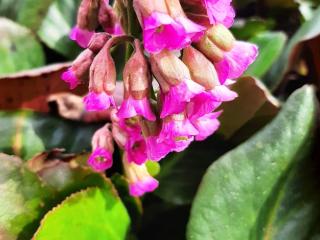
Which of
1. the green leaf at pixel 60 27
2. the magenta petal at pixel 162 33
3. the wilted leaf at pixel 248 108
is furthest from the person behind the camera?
the green leaf at pixel 60 27

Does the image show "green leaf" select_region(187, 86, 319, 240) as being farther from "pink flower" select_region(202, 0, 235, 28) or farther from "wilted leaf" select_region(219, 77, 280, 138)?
"pink flower" select_region(202, 0, 235, 28)

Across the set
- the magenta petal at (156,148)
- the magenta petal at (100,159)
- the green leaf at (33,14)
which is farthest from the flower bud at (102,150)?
the green leaf at (33,14)

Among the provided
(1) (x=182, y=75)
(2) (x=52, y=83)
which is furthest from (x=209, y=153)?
(1) (x=182, y=75)

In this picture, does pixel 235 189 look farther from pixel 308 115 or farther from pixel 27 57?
pixel 27 57

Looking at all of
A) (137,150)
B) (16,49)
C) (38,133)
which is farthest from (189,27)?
(16,49)

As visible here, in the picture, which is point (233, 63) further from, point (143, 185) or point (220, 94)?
point (143, 185)

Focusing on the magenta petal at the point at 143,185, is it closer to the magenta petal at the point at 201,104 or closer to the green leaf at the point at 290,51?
the magenta petal at the point at 201,104

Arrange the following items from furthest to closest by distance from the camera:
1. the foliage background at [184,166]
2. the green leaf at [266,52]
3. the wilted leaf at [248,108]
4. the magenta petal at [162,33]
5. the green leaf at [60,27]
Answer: the green leaf at [60,27]
the green leaf at [266,52]
the wilted leaf at [248,108]
the foliage background at [184,166]
the magenta petal at [162,33]
